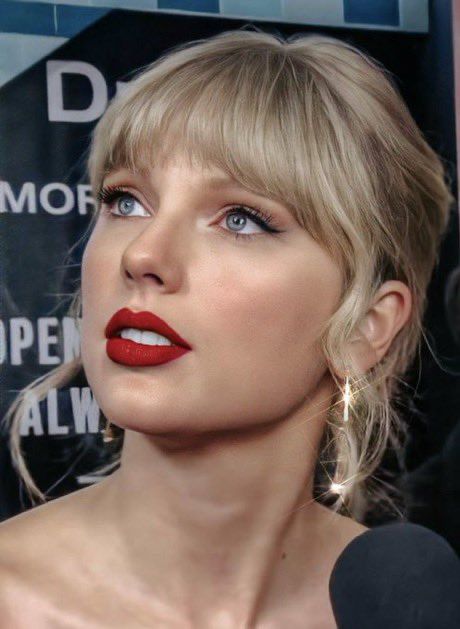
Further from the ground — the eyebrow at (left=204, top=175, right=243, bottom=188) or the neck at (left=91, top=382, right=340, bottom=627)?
the eyebrow at (left=204, top=175, right=243, bottom=188)

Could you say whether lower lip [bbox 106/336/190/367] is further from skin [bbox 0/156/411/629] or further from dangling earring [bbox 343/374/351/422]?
dangling earring [bbox 343/374/351/422]

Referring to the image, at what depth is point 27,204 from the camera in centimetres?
116

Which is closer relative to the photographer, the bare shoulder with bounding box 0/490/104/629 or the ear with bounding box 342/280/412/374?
the bare shoulder with bounding box 0/490/104/629

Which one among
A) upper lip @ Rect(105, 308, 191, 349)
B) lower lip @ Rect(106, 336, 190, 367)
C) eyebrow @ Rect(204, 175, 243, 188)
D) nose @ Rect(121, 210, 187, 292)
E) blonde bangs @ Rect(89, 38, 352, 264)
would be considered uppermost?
blonde bangs @ Rect(89, 38, 352, 264)

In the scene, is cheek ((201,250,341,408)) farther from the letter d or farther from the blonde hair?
the letter d

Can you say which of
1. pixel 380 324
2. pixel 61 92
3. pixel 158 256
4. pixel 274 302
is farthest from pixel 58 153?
pixel 380 324

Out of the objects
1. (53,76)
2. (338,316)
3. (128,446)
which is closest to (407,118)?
(338,316)

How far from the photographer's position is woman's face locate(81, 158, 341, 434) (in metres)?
1.05

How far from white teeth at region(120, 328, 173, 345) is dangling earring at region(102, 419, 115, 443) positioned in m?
0.17

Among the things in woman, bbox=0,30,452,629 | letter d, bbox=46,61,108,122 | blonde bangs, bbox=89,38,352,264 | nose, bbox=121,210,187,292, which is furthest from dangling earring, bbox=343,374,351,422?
letter d, bbox=46,61,108,122

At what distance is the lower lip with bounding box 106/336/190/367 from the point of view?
105 centimetres

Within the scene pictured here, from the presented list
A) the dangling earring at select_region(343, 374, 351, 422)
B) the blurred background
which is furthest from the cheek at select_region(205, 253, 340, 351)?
the blurred background

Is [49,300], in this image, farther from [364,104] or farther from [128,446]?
[364,104]

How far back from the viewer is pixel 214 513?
1.16 m
